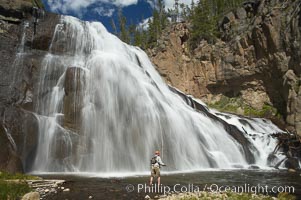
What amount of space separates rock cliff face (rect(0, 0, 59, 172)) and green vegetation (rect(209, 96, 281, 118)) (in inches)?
1007

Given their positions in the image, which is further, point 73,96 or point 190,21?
point 190,21

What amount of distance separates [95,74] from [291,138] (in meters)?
19.0

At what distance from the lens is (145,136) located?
26031 mm

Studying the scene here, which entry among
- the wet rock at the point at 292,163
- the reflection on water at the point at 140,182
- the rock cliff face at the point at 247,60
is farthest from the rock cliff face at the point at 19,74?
the rock cliff face at the point at 247,60

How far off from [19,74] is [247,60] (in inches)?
1231

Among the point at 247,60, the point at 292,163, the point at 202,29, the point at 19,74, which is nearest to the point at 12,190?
the point at 19,74

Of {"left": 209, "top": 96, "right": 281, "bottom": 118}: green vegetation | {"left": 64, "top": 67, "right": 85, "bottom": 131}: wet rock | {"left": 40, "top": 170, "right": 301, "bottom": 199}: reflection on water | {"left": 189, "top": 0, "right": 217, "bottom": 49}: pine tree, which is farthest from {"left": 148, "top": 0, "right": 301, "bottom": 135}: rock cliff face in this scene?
{"left": 64, "top": 67, "right": 85, "bottom": 131}: wet rock

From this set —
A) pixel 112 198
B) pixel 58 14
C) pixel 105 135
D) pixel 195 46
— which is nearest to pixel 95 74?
pixel 105 135

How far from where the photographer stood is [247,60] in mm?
46812

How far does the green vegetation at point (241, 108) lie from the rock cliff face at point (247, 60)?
0.20 meters

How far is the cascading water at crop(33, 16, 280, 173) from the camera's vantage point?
2397 cm

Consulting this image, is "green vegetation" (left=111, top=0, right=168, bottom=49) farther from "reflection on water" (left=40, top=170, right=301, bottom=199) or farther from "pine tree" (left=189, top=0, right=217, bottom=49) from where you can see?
"reflection on water" (left=40, top=170, right=301, bottom=199)

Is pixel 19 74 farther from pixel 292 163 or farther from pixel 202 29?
pixel 202 29

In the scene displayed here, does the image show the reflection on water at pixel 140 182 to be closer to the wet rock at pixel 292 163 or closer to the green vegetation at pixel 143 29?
the wet rock at pixel 292 163
